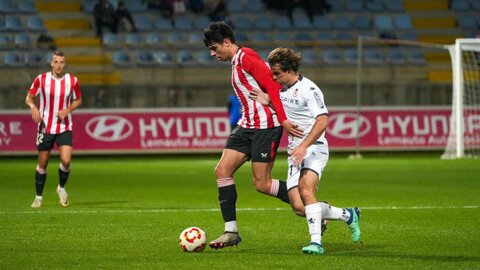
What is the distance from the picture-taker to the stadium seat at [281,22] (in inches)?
1235

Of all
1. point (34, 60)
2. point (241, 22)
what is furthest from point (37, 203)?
point (241, 22)

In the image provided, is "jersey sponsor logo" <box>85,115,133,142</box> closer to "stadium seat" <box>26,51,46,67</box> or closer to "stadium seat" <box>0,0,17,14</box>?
"stadium seat" <box>26,51,46,67</box>

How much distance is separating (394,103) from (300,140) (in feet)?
62.6

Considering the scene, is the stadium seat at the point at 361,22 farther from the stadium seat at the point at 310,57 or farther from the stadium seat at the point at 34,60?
the stadium seat at the point at 34,60

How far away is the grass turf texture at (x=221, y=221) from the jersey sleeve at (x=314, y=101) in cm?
125

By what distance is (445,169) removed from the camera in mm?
21766

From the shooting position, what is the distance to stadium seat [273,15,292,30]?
3138cm

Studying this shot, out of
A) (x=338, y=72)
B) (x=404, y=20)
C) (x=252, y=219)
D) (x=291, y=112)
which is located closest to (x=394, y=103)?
(x=338, y=72)

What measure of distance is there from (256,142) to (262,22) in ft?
70.9

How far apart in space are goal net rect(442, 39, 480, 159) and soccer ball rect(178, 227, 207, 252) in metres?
16.6

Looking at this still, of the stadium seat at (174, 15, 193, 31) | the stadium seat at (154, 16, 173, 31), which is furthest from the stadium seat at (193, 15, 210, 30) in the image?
the stadium seat at (154, 16, 173, 31)

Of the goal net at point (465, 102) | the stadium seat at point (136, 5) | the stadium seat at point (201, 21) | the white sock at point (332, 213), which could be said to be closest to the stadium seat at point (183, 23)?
the stadium seat at point (201, 21)

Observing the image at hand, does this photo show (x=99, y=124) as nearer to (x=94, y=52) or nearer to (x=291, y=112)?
(x=94, y=52)

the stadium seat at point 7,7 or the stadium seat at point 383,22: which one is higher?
the stadium seat at point 7,7
